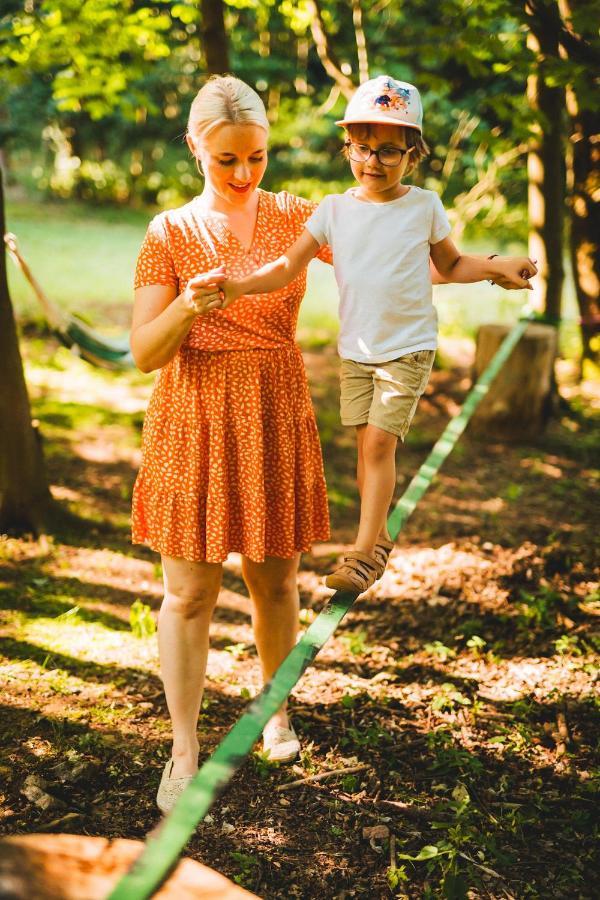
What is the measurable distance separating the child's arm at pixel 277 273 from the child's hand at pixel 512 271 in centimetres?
50

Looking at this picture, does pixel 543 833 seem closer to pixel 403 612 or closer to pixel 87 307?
pixel 403 612

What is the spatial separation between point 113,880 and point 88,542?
8.88 feet

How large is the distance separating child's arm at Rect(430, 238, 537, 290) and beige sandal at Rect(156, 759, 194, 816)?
5.19ft

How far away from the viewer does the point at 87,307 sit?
959 cm

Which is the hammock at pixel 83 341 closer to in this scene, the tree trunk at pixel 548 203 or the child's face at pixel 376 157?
the child's face at pixel 376 157

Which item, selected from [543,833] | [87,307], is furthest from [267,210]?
[87,307]

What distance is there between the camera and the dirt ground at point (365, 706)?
2.25 m

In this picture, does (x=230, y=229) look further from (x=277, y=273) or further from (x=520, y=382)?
(x=520, y=382)

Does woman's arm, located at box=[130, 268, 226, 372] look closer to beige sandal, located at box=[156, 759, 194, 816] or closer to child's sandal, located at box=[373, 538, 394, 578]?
child's sandal, located at box=[373, 538, 394, 578]

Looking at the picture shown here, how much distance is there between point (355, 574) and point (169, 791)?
2.59 ft

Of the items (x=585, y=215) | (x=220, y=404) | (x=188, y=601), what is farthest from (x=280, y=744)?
(x=585, y=215)

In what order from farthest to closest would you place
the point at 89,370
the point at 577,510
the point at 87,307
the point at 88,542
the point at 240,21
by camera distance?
the point at 240,21 → the point at 87,307 → the point at 89,370 → the point at 577,510 → the point at 88,542

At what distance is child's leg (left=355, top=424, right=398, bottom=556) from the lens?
2352 mm

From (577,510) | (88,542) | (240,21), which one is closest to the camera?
(88,542)
